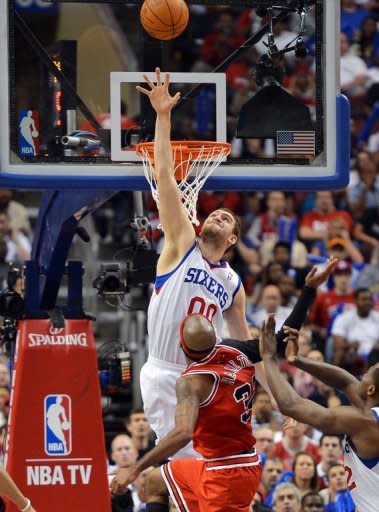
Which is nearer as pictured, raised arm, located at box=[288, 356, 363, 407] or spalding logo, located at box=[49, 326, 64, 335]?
raised arm, located at box=[288, 356, 363, 407]

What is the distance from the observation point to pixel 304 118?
425 inches

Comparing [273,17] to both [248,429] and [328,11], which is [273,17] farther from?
[248,429]

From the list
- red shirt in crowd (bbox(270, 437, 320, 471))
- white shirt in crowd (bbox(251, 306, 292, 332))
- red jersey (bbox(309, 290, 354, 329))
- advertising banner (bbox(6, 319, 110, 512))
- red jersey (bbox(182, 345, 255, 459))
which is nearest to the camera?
red jersey (bbox(182, 345, 255, 459))

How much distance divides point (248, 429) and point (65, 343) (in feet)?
7.35

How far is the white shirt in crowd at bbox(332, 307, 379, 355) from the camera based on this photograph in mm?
16344

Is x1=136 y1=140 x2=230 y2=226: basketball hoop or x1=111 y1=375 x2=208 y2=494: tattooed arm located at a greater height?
x1=136 y1=140 x2=230 y2=226: basketball hoop

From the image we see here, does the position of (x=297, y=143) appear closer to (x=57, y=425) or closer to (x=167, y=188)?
(x=167, y=188)

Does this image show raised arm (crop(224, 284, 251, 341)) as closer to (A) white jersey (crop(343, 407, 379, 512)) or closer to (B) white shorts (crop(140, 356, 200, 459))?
(B) white shorts (crop(140, 356, 200, 459))

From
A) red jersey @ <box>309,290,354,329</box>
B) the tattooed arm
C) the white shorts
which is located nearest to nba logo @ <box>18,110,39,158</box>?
the white shorts

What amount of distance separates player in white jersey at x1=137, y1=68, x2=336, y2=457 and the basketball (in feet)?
1.10

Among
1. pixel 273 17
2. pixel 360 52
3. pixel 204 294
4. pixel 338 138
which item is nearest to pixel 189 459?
pixel 204 294

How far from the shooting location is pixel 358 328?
16438 mm

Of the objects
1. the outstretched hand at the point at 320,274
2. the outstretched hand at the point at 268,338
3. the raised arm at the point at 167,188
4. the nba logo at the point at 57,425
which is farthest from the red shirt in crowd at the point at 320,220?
the outstretched hand at the point at 268,338

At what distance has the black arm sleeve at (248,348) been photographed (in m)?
9.52
